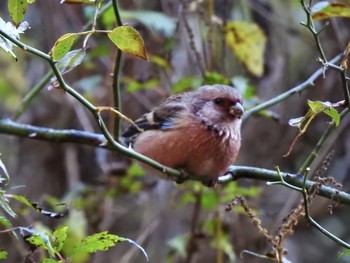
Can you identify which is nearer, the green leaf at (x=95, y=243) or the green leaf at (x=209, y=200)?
the green leaf at (x=95, y=243)

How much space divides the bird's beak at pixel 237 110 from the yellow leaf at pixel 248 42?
0.50 meters

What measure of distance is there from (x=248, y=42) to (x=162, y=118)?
68 centimetres

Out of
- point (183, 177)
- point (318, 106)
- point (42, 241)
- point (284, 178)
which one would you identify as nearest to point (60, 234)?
point (42, 241)

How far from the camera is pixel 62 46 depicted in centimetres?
172

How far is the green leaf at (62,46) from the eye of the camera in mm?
1686

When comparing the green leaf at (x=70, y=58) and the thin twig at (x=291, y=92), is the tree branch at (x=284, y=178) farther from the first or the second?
the green leaf at (x=70, y=58)

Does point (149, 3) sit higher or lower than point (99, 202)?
higher

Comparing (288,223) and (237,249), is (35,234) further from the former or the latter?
(237,249)

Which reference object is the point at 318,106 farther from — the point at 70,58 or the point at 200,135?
the point at 200,135

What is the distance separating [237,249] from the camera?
4.65 metres

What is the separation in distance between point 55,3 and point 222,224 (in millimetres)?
2052

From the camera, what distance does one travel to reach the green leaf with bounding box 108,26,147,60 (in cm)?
169

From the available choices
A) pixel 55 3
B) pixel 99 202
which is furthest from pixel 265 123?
pixel 55 3

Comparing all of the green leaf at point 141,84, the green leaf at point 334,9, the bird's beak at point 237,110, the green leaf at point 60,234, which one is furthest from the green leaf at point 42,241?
the green leaf at point 141,84
